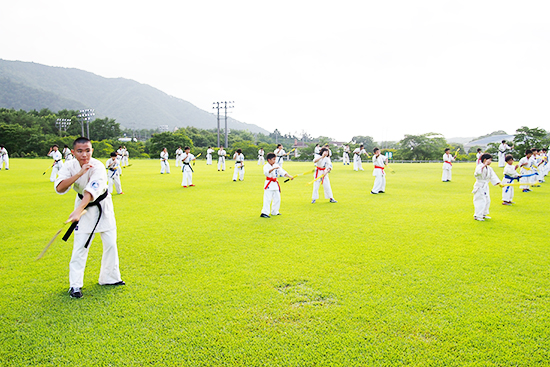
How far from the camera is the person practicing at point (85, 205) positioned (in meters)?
4.20

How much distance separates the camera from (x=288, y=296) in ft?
14.2

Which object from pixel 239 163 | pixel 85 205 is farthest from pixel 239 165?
pixel 85 205

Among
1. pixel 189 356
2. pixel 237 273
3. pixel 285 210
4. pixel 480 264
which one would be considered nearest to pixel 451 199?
pixel 285 210

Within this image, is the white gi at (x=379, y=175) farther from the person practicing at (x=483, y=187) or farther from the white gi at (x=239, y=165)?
the white gi at (x=239, y=165)

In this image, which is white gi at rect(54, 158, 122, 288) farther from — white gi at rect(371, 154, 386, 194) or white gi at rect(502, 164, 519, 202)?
white gi at rect(502, 164, 519, 202)

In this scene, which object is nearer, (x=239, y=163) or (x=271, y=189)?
(x=271, y=189)

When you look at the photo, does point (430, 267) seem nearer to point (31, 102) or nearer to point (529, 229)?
point (529, 229)

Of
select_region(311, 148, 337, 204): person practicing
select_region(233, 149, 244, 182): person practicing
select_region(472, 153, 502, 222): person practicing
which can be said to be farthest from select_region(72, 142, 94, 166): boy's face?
select_region(233, 149, 244, 182): person practicing

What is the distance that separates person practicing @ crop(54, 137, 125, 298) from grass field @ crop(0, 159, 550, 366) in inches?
16.7

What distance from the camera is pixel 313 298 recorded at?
14.1 ft

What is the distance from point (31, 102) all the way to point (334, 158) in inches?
8702

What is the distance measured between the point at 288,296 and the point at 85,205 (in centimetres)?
293

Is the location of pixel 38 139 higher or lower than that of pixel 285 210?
higher

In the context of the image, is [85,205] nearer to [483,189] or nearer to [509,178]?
[483,189]
